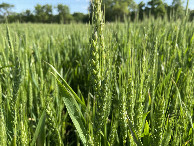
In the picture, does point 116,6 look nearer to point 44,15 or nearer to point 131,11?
point 131,11

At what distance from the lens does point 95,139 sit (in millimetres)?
463

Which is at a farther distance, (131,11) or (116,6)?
(116,6)

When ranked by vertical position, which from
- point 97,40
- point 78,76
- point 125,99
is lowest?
point 78,76

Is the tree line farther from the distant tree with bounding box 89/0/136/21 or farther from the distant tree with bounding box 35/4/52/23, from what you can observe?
the distant tree with bounding box 35/4/52/23

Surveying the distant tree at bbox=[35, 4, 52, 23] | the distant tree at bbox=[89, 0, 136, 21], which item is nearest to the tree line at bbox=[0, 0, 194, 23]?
the distant tree at bbox=[89, 0, 136, 21]

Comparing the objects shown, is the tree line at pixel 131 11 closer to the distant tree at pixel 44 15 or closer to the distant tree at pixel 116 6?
the distant tree at pixel 116 6

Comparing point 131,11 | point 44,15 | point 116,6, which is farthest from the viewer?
point 44,15

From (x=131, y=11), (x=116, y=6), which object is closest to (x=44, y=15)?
(x=116, y=6)

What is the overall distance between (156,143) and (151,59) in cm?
38

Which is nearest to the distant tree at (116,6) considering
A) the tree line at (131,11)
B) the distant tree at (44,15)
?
the tree line at (131,11)

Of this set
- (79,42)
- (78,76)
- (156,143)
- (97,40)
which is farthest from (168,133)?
(79,42)

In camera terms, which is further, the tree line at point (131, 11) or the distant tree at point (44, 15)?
the distant tree at point (44, 15)

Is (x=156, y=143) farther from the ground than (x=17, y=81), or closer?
closer

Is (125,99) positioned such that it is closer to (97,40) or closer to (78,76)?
(97,40)
